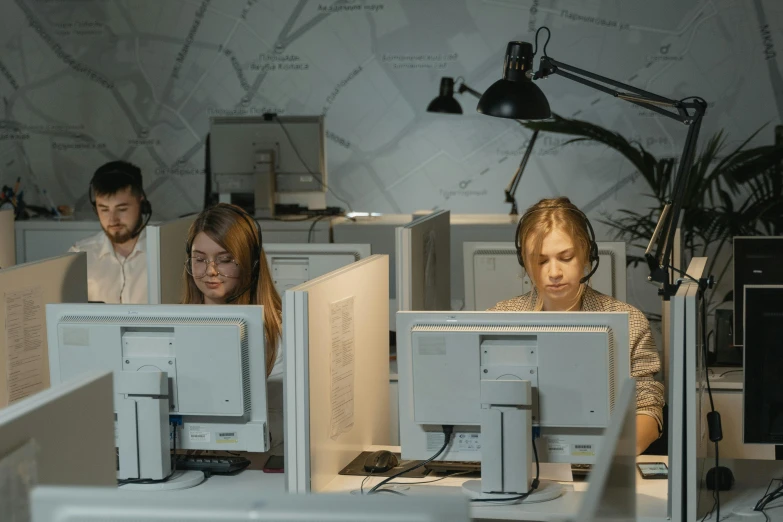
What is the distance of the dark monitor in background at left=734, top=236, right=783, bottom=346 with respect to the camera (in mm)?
3334

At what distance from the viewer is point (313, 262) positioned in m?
3.37

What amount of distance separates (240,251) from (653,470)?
1.21 meters

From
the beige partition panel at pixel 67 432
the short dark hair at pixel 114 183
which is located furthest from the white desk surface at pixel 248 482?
the short dark hair at pixel 114 183

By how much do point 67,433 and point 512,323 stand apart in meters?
1.09

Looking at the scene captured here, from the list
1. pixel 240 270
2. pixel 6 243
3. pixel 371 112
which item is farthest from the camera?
pixel 371 112

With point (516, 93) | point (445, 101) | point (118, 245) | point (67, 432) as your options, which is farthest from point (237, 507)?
point (445, 101)

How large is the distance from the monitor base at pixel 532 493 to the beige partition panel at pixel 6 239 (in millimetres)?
2245

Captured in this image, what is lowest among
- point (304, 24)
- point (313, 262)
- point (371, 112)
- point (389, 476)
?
point (389, 476)

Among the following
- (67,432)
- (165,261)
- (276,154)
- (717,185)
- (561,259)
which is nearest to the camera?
(67,432)

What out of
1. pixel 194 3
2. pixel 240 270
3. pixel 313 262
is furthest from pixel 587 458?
pixel 194 3

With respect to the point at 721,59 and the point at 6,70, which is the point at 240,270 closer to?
the point at 721,59

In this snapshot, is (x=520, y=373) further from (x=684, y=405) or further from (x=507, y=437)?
(x=684, y=405)

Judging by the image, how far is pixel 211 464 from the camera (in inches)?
96.5

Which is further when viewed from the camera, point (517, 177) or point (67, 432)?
point (517, 177)
